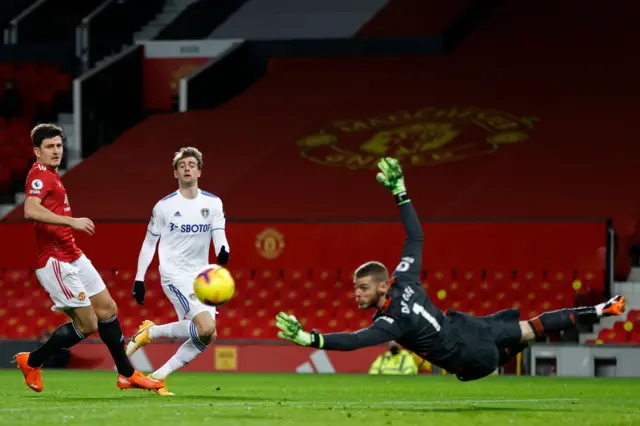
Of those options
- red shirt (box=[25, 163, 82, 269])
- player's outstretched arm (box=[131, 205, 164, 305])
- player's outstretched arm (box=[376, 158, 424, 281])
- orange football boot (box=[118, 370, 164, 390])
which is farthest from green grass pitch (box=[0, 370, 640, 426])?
red shirt (box=[25, 163, 82, 269])

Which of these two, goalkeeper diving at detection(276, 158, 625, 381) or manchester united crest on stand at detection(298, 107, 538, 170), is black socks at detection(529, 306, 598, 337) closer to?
goalkeeper diving at detection(276, 158, 625, 381)

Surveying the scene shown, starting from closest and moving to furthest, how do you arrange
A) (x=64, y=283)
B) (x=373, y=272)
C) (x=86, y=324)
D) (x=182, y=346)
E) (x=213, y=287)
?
1. (x=373, y=272)
2. (x=213, y=287)
3. (x=64, y=283)
4. (x=86, y=324)
5. (x=182, y=346)

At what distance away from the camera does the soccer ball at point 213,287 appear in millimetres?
8727

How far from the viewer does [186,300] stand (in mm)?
9656

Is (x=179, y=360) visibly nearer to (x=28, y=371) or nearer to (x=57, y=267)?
(x=28, y=371)

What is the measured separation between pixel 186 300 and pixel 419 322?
240 centimetres

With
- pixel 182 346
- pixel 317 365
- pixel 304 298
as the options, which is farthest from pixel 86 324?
pixel 304 298

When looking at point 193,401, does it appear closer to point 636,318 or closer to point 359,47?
point 636,318

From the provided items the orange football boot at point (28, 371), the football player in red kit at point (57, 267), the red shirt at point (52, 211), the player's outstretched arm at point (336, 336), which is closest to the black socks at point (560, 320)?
the player's outstretched arm at point (336, 336)

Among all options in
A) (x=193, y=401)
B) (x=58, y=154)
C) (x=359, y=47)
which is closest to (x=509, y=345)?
(x=193, y=401)

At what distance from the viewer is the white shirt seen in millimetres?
9797

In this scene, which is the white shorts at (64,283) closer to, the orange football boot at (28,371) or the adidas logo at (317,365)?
the orange football boot at (28,371)

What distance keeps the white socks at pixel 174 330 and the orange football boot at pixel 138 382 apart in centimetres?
55

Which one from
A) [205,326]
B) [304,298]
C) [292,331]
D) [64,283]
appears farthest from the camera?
[304,298]
